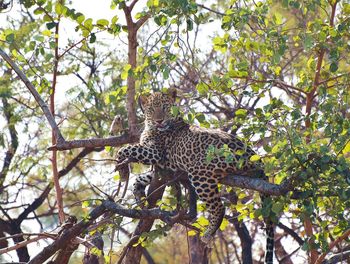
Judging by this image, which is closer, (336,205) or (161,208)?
(336,205)

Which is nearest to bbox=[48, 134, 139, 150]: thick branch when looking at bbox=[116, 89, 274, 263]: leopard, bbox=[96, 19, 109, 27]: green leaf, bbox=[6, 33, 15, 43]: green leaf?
bbox=[116, 89, 274, 263]: leopard

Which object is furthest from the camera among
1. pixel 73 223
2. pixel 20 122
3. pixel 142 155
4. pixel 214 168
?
pixel 20 122

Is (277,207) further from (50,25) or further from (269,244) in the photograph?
(50,25)

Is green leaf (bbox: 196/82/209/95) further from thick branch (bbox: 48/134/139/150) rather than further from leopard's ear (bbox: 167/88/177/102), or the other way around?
leopard's ear (bbox: 167/88/177/102)

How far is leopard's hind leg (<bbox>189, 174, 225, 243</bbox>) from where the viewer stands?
8625mm

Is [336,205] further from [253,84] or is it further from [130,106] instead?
[130,106]

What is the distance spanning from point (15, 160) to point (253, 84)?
7042mm

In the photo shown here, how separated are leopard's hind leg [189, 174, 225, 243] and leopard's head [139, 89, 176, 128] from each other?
123 cm

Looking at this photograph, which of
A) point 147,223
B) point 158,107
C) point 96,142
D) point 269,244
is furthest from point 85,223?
point 158,107

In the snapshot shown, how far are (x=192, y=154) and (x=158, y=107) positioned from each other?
1213 mm

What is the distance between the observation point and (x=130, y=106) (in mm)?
9016

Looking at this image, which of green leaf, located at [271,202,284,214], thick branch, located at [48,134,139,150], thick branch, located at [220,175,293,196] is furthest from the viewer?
thick branch, located at [48,134,139,150]

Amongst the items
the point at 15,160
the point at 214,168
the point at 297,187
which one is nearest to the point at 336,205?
the point at 297,187

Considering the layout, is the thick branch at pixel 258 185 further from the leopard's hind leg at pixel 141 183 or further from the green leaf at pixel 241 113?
the leopard's hind leg at pixel 141 183
